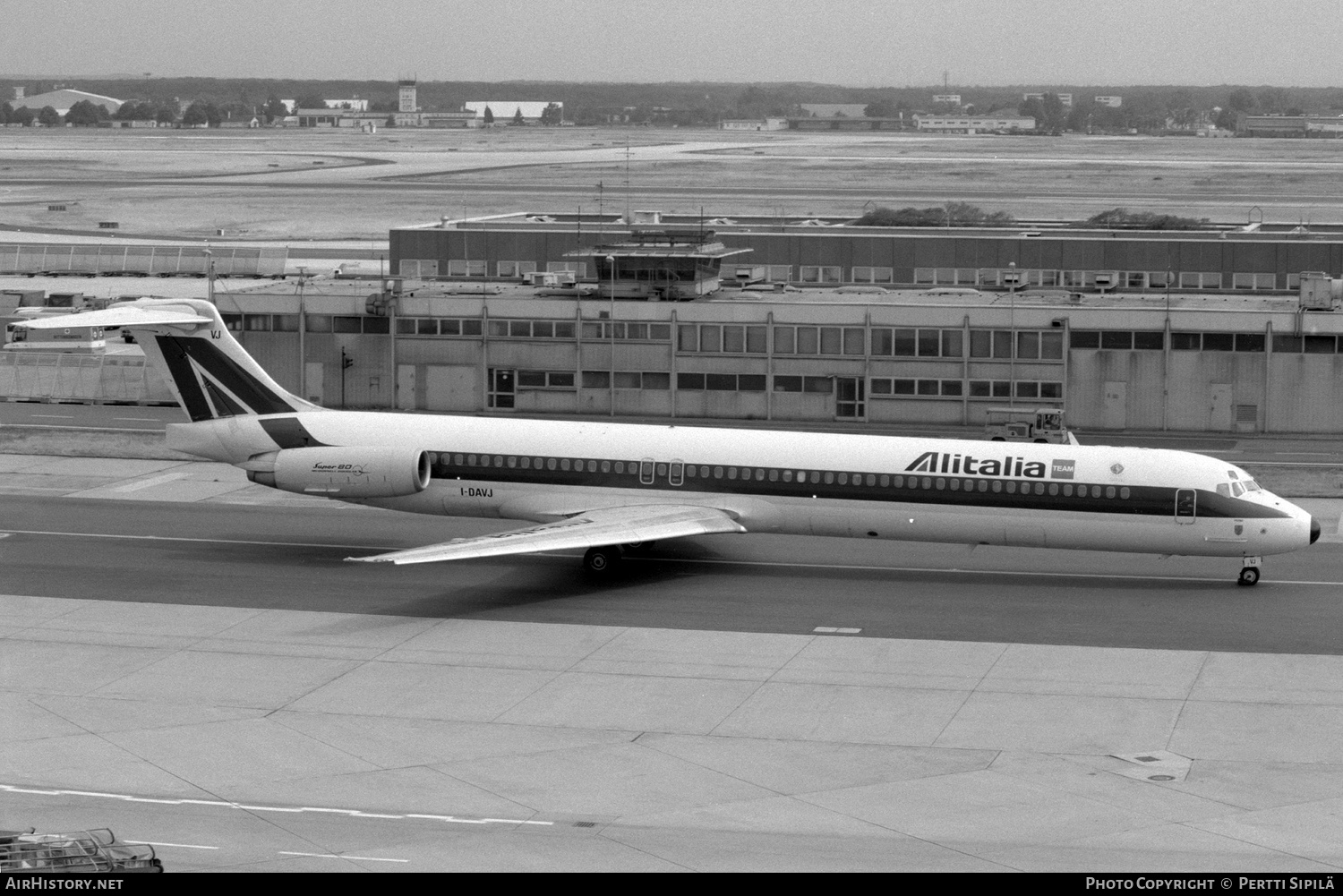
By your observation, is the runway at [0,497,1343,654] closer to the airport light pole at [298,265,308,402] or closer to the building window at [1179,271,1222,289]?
the airport light pole at [298,265,308,402]

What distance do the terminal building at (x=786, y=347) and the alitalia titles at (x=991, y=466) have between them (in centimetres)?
2574

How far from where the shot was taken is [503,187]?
600ft

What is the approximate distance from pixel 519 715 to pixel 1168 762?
10.4m

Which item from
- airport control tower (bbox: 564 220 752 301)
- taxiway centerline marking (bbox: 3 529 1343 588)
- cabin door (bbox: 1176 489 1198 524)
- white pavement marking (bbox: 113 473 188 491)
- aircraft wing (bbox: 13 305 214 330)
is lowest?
white pavement marking (bbox: 113 473 188 491)

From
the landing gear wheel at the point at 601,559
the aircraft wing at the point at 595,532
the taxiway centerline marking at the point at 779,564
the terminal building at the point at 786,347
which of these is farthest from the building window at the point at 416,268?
the landing gear wheel at the point at 601,559

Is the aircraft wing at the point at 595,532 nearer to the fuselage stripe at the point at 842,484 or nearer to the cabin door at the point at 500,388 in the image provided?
Result: the fuselage stripe at the point at 842,484

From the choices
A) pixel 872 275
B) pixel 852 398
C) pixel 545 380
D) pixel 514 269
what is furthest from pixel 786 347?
pixel 514 269

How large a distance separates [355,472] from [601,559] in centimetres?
593

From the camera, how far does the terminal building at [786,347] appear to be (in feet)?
205

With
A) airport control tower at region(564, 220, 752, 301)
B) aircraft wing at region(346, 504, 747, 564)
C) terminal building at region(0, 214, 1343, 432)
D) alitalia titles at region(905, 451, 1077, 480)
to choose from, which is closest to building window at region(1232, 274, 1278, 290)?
terminal building at region(0, 214, 1343, 432)

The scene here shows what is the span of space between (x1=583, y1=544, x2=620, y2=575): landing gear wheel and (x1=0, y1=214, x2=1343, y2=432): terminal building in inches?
1046

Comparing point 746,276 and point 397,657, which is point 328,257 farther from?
point 397,657

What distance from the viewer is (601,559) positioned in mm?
39469

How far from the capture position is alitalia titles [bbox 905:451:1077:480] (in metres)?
38.1
